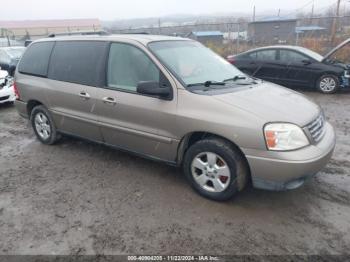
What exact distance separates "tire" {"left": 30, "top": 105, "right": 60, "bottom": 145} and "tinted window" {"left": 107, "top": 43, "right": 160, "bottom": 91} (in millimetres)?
Result: 1695

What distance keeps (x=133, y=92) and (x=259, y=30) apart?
1754 centimetres

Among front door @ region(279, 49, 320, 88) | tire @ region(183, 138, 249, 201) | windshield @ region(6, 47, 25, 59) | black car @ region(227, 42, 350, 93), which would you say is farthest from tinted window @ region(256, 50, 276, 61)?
windshield @ region(6, 47, 25, 59)

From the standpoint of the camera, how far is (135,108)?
12.9 feet

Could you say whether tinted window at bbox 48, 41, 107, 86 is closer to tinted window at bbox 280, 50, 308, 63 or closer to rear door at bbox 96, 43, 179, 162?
rear door at bbox 96, 43, 179, 162

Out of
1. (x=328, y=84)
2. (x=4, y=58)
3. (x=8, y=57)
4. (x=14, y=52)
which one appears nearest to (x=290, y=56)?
(x=328, y=84)

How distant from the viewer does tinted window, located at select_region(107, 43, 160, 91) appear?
12.9 ft

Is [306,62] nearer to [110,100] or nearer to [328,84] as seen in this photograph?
[328,84]

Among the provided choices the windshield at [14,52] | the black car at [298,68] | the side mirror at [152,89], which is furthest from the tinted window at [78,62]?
the windshield at [14,52]

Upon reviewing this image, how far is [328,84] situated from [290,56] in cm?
133

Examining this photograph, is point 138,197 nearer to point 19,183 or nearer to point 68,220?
point 68,220

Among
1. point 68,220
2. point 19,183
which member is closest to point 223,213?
point 68,220

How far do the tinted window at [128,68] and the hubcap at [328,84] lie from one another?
6884 mm

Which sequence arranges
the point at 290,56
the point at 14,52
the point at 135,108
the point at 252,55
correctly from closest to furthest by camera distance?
the point at 135,108, the point at 290,56, the point at 252,55, the point at 14,52

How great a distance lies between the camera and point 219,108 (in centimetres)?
339
